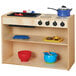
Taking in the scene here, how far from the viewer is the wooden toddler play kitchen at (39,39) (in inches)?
276

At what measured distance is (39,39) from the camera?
7379 millimetres

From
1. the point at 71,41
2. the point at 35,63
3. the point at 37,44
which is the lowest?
the point at 35,63

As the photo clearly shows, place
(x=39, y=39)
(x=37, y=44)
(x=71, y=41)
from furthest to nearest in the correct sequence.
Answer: (x=37, y=44) < (x=39, y=39) < (x=71, y=41)

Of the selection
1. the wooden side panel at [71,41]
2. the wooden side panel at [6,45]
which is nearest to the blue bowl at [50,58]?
the wooden side panel at [71,41]

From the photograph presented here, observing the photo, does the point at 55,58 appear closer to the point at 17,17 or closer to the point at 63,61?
the point at 63,61

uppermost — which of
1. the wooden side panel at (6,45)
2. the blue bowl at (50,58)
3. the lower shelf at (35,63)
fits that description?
the wooden side panel at (6,45)

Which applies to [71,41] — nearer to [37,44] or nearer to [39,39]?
[39,39]

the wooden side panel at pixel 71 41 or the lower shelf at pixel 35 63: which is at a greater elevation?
the wooden side panel at pixel 71 41

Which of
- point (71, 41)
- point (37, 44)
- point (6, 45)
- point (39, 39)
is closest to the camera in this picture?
point (71, 41)

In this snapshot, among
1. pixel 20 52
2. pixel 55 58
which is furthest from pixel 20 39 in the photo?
pixel 55 58

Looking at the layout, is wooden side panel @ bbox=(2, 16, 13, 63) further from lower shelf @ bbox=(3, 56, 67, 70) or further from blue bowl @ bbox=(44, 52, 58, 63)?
blue bowl @ bbox=(44, 52, 58, 63)

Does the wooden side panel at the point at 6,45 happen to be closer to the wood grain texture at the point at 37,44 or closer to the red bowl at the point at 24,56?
the wood grain texture at the point at 37,44

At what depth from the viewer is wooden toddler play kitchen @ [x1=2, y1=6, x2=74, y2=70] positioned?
23.0 ft

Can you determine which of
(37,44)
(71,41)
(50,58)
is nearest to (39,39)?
(37,44)
